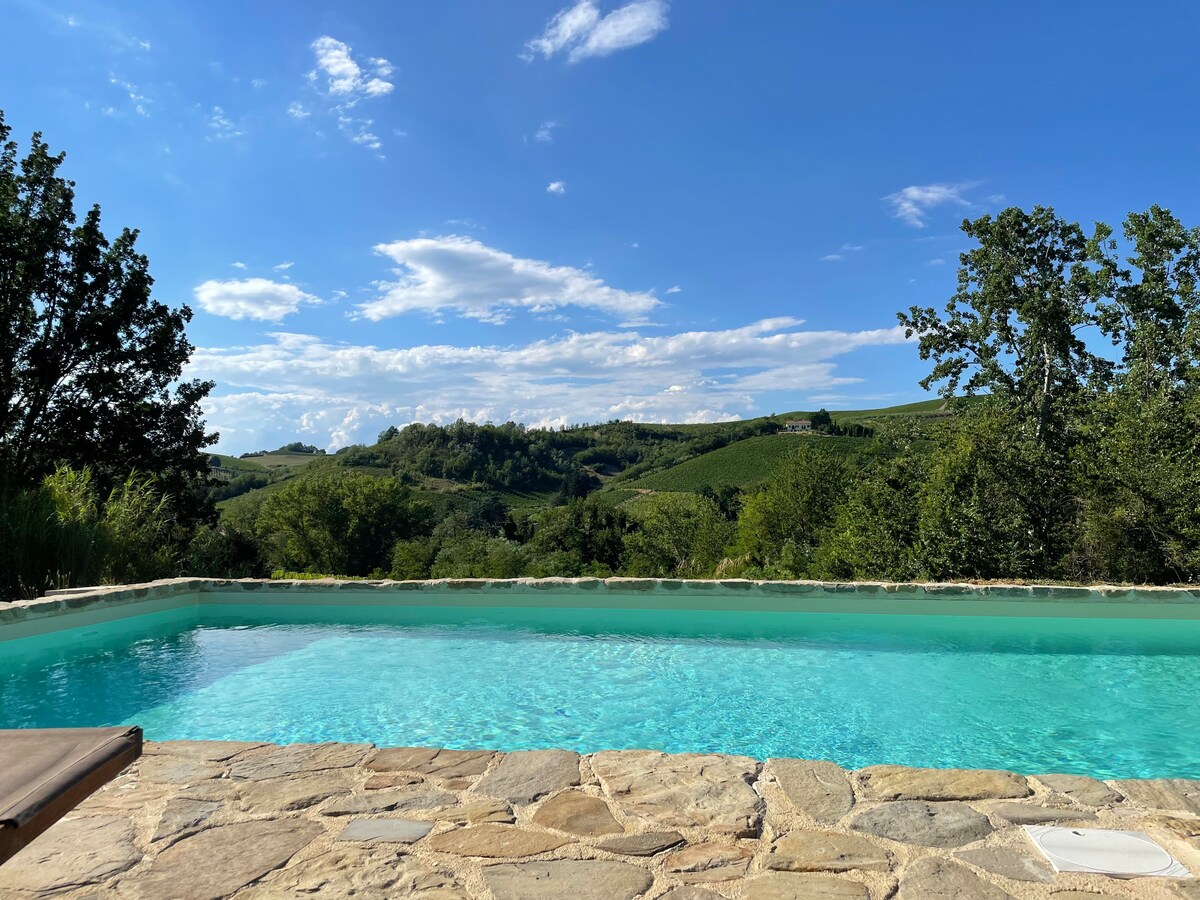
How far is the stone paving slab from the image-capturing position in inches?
70.6

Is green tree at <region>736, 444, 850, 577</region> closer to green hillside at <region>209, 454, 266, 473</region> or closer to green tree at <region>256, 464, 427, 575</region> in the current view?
green tree at <region>256, 464, 427, 575</region>

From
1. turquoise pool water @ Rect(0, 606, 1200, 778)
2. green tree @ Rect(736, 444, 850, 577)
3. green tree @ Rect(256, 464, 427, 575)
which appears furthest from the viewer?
green tree @ Rect(256, 464, 427, 575)

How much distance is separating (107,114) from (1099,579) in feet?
41.9

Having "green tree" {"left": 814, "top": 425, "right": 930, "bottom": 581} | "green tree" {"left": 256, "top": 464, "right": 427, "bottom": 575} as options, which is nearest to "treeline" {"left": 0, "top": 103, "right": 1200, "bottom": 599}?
"green tree" {"left": 814, "top": 425, "right": 930, "bottom": 581}

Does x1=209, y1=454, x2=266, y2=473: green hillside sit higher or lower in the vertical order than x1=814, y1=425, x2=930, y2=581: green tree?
higher

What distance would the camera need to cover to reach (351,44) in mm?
8250

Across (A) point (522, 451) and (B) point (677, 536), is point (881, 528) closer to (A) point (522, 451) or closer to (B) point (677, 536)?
(B) point (677, 536)

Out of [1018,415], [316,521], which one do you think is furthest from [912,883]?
[316,521]

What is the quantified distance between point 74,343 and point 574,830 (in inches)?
527

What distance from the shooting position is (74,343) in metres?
12.0

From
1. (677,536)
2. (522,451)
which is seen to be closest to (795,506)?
(677,536)

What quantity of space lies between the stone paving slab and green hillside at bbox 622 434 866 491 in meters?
32.8

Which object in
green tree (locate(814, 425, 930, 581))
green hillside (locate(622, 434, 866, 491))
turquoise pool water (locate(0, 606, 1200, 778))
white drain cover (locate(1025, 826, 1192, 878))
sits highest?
green hillside (locate(622, 434, 866, 491))

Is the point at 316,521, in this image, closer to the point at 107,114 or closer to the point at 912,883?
the point at 107,114
